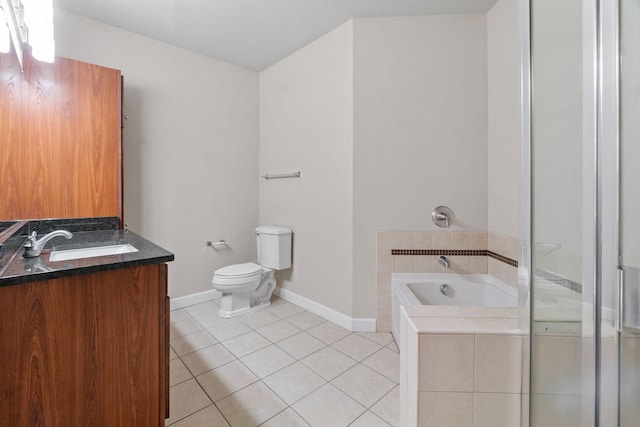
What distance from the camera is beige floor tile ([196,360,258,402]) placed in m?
1.43

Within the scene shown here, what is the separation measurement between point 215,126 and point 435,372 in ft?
9.12

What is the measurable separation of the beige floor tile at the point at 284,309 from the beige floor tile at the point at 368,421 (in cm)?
122

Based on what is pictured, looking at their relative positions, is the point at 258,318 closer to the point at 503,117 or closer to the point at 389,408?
the point at 389,408

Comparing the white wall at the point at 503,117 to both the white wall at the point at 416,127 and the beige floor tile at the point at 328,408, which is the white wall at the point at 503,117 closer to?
the white wall at the point at 416,127

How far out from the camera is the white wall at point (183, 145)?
2.21 m

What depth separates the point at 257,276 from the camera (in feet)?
7.89

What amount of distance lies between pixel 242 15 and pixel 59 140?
5.21 feet

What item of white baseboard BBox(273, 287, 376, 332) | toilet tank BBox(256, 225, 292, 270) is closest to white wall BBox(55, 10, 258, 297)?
toilet tank BBox(256, 225, 292, 270)

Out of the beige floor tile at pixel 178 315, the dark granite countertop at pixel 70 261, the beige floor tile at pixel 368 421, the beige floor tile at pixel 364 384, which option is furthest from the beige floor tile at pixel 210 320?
the beige floor tile at pixel 368 421

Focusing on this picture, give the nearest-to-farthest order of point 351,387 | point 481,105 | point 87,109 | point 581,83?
point 581,83 → point 351,387 → point 87,109 → point 481,105

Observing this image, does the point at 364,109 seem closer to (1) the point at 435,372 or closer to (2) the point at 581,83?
(2) the point at 581,83

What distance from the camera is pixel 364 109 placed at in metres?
2.06

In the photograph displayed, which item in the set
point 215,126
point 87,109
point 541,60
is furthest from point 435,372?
point 215,126

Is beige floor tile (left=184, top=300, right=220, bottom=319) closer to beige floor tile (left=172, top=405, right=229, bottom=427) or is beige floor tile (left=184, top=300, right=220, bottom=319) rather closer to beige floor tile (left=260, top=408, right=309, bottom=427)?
beige floor tile (left=172, top=405, right=229, bottom=427)
